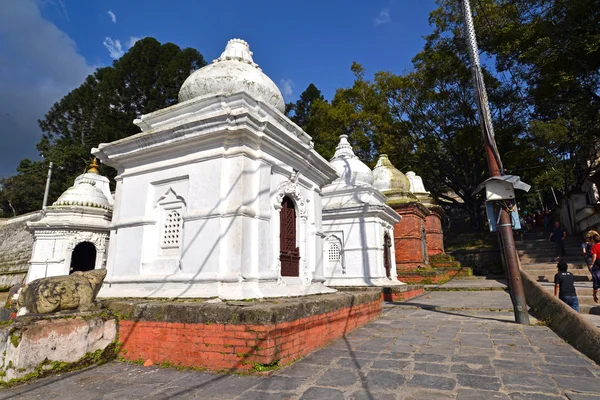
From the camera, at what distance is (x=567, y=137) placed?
21.5 metres

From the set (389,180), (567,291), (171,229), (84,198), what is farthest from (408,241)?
(84,198)

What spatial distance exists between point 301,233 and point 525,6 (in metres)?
19.1

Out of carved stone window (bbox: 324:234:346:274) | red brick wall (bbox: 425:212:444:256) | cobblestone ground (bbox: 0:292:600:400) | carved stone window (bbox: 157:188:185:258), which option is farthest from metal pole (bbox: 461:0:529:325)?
red brick wall (bbox: 425:212:444:256)

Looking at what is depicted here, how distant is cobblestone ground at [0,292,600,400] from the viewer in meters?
3.33

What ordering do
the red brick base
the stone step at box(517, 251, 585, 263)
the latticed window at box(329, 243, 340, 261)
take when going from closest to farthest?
1. the red brick base
2. the latticed window at box(329, 243, 340, 261)
3. the stone step at box(517, 251, 585, 263)

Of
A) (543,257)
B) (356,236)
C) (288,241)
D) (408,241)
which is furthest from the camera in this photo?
(543,257)

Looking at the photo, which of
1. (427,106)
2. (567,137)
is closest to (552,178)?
(567,137)

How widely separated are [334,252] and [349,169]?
3310 mm

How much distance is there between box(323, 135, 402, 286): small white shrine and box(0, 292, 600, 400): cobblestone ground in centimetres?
601

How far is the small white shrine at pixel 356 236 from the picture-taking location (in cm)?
1154

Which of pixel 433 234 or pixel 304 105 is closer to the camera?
pixel 433 234

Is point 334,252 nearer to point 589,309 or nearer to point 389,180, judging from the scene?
point 389,180

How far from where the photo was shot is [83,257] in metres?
15.0

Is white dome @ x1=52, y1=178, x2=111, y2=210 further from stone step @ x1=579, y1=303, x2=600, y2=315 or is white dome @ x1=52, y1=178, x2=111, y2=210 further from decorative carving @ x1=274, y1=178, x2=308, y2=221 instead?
stone step @ x1=579, y1=303, x2=600, y2=315
